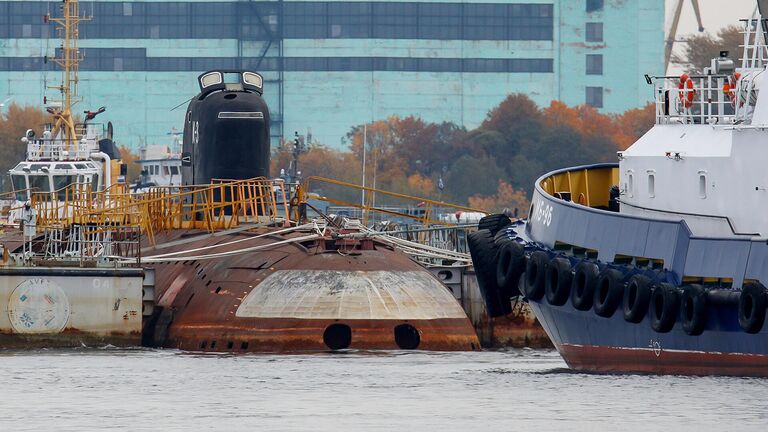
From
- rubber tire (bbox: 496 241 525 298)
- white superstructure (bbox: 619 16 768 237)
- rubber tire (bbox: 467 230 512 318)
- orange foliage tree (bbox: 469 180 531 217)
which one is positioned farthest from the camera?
orange foliage tree (bbox: 469 180 531 217)

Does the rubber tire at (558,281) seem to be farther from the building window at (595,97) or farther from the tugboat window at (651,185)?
the building window at (595,97)

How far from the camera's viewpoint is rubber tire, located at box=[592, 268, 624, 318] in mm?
38188

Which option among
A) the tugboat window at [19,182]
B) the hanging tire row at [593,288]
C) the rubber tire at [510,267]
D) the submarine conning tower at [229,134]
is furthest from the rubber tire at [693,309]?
the tugboat window at [19,182]

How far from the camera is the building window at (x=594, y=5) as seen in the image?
415 ft

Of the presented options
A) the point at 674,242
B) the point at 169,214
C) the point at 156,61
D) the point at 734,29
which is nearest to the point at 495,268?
the point at 674,242

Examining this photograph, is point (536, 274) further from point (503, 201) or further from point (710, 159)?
point (503, 201)

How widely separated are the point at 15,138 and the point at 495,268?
77.4 meters

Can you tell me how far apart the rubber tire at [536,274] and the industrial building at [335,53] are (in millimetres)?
84531

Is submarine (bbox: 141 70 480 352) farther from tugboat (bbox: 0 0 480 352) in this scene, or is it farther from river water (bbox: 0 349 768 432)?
river water (bbox: 0 349 768 432)

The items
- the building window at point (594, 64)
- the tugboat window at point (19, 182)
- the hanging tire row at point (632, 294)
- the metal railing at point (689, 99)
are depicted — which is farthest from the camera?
the building window at point (594, 64)

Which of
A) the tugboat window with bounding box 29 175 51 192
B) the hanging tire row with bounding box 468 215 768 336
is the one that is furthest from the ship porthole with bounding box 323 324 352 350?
the tugboat window with bounding box 29 175 51 192

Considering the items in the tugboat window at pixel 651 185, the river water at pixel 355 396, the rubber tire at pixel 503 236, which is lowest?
the river water at pixel 355 396

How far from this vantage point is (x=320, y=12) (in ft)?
413

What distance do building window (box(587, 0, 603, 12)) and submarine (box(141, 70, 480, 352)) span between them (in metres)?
74.9
